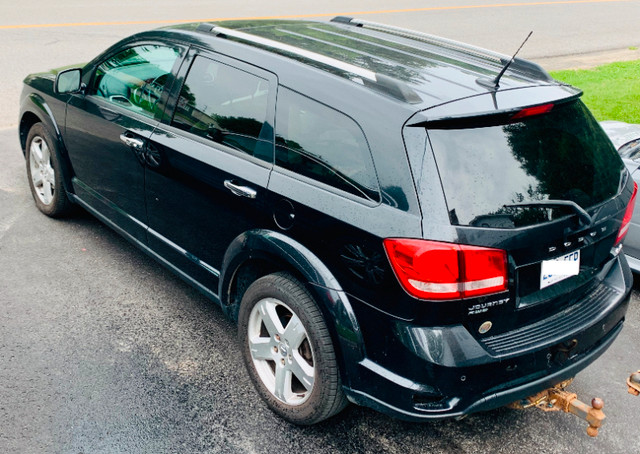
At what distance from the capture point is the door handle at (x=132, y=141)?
13.6 ft

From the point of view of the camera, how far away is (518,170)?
2.89 meters

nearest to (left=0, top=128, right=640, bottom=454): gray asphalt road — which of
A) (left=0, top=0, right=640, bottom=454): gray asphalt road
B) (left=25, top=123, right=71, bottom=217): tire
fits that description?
(left=0, top=0, right=640, bottom=454): gray asphalt road

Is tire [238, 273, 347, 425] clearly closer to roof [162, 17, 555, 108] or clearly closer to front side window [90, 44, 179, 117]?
roof [162, 17, 555, 108]

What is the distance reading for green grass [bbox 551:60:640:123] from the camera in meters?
8.66

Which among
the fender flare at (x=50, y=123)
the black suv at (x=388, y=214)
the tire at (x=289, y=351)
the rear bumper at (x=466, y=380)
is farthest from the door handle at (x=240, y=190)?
the fender flare at (x=50, y=123)

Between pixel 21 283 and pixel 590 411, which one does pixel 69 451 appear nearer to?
pixel 21 283

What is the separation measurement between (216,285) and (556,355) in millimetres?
1877

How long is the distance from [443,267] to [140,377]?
1.94 meters

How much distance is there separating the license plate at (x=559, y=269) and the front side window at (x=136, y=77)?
2.47 meters

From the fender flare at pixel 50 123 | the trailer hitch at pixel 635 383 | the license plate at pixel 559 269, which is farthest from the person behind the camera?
the fender flare at pixel 50 123

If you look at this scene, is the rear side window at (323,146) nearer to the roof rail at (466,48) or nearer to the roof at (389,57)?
the roof at (389,57)

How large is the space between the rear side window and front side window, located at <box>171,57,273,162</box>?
0.12 m

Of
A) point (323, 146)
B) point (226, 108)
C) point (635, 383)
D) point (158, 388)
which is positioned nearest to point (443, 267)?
point (323, 146)

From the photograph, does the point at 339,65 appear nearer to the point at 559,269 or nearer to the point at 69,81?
the point at 559,269
